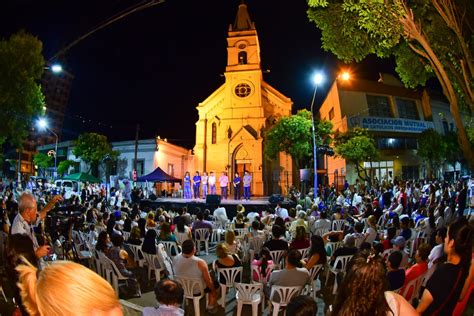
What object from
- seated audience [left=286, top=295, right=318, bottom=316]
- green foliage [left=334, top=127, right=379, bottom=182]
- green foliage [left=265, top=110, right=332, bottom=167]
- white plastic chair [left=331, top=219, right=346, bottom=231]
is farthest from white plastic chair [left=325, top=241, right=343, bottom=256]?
green foliage [left=265, top=110, right=332, bottom=167]

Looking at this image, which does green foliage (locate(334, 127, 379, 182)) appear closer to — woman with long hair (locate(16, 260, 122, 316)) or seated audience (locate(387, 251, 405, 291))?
seated audience (locate(387, 251, 405, 291))

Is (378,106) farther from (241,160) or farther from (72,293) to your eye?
(72,293)

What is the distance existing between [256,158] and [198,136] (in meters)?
6.64

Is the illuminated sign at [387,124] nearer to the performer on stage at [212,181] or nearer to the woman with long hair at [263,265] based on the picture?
the performer on stage at [212,181]

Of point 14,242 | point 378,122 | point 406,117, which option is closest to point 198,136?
point 378,122

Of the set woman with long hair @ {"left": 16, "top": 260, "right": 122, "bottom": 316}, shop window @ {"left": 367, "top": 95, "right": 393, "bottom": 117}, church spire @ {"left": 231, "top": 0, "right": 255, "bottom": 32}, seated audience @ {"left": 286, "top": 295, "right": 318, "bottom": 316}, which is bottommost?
seated audience @ {"left": 286, "top": 295, "right": 318, "bottom": 316}

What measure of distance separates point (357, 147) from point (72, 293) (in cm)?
2741

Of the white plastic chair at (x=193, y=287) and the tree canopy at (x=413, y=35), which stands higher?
the tree canopy at (x=413, y=35)

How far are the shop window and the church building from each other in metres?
7.74

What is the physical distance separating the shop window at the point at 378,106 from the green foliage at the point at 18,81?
1076 inches

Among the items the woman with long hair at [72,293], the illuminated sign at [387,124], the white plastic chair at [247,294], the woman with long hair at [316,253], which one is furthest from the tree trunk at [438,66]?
the illuminated sign at [387,124]

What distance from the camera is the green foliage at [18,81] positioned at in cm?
1730

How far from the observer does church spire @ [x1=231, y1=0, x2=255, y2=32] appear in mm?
37281

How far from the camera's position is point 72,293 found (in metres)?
1.18
